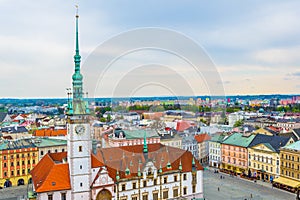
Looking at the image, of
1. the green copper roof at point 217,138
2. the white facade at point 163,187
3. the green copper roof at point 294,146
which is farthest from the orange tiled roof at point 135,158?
the green copper roof at point 217,138

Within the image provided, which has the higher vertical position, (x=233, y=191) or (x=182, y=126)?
(x=182, y=126)

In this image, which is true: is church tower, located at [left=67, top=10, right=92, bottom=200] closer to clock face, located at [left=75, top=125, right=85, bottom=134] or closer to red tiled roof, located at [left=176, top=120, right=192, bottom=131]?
clock face, located at [left=75, top=125, right=85, bottom=134]

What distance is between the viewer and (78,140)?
42031mm

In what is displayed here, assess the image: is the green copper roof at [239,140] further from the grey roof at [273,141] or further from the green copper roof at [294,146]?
the green copper roof at [294,146]

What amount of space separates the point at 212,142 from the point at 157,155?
31369 mm

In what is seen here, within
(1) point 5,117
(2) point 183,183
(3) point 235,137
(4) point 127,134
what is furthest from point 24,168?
(1) point 5,117

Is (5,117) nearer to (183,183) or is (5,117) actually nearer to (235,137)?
(235,137)

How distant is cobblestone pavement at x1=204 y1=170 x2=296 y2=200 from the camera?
5303 centimetres

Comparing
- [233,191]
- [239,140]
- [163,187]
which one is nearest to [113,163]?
[163,187]

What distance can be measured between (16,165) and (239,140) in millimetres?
46257

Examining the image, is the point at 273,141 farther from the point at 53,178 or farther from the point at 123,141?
the point at 53,178

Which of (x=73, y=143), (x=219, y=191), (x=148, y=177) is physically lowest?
(x=219, y=191)

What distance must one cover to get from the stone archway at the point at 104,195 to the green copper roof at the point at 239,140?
118 ft

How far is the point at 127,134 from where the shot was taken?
81.6 metres
